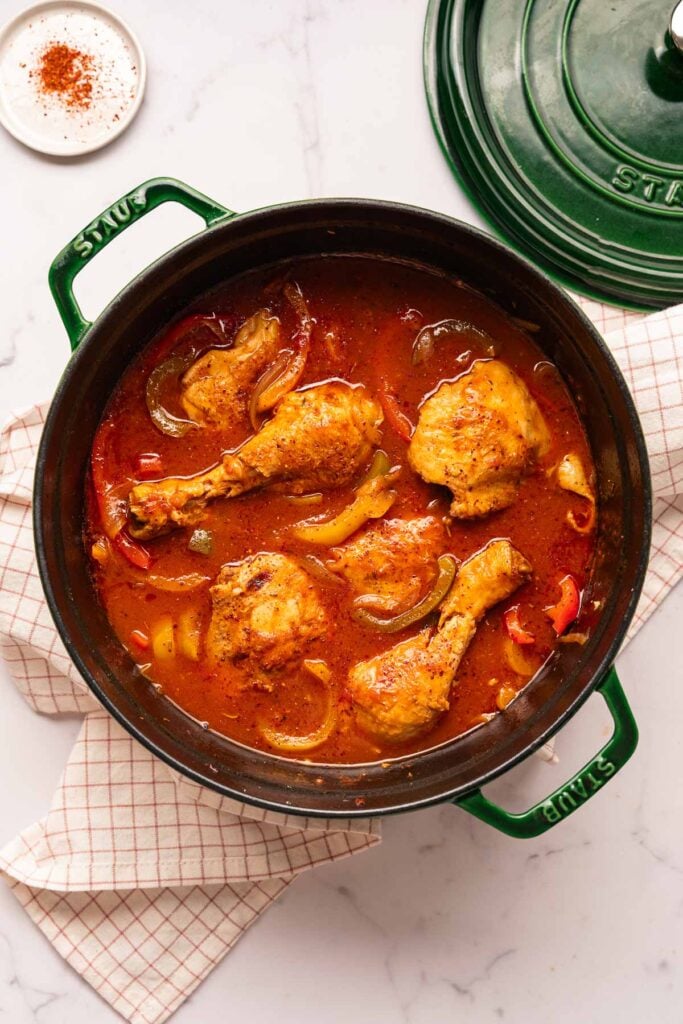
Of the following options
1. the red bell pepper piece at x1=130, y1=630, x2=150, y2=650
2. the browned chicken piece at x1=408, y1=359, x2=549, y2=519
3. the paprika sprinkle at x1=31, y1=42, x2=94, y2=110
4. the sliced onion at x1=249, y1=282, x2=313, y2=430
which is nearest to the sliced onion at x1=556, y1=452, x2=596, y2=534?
the browned chicken piece at x1=408, y1=359, x2=549, y2=519

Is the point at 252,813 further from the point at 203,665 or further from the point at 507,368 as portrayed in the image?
the point at 507,368

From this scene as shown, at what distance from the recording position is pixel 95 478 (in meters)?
2.70

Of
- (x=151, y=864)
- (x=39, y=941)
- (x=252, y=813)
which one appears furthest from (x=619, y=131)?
(x=39, y=941)

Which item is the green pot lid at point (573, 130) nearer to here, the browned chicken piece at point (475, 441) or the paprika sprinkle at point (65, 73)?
the browned chicken piece at point (475, 441)

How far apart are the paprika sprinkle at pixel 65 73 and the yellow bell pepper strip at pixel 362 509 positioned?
1.56 m

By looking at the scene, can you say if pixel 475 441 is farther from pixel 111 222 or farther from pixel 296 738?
pixel 111 222

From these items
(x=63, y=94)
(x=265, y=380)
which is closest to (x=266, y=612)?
(x=265, y=380)

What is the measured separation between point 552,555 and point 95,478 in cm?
134

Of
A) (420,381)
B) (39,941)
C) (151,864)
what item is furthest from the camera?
(39,941)

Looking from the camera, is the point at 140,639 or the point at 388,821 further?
the point at 388,821

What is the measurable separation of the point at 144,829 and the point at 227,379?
1395mm

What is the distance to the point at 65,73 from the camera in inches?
116

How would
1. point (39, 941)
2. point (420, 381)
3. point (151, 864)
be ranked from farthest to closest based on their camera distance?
point (39, 941) < point (151, 864) < point (420, 381)

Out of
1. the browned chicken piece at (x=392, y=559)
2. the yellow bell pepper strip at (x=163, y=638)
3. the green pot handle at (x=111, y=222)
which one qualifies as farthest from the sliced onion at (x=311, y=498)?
the green pot handle at (x=111, y=222)
